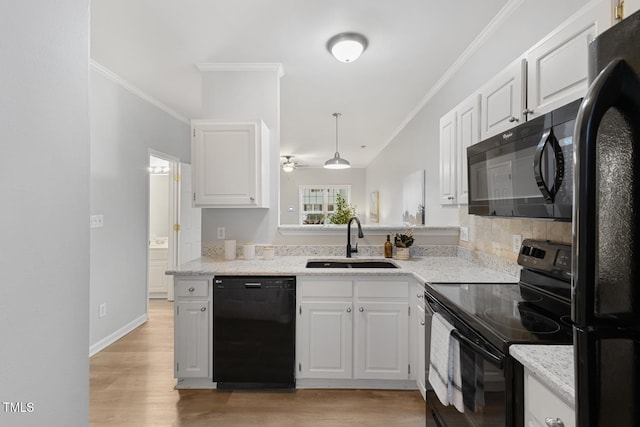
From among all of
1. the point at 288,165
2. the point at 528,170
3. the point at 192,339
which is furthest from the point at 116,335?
the point at 288,165

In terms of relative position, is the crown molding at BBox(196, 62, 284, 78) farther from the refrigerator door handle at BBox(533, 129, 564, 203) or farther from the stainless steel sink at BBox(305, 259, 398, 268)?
the refrigerator door handle at BBox(533, 129, 564, 203)

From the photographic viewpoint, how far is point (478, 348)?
1232 millimetres

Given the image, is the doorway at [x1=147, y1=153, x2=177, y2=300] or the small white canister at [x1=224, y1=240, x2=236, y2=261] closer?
the small white canister at [x1=224, y1=240, x2=236, y2=261]

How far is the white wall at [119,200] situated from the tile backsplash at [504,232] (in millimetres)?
3248

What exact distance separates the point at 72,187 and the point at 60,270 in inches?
7.4

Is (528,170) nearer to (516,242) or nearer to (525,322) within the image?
(525,322)

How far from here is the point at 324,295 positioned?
233cm

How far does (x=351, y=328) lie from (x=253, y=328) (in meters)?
0.70

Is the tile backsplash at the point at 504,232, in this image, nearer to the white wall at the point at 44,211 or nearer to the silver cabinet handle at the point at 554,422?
the silver cabinet handle at the point at 554,422

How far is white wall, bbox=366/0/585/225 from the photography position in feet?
6.10

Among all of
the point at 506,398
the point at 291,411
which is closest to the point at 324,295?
the point at 291,411

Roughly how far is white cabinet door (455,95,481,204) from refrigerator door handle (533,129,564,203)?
2.48 ft

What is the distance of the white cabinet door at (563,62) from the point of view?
1.12 m

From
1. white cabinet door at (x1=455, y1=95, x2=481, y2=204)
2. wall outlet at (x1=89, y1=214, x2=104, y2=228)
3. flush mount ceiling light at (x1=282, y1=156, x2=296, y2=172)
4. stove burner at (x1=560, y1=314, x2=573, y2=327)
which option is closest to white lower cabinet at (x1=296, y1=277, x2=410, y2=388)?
white cabinet door at (x1=455, y1=95, x2=481, y2=204)
